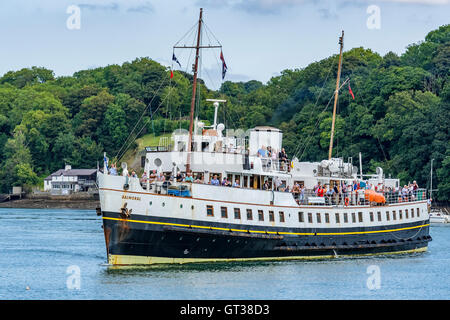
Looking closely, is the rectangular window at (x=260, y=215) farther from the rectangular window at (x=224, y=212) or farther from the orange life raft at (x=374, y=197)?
the orange life raft at (x=374, y=197)

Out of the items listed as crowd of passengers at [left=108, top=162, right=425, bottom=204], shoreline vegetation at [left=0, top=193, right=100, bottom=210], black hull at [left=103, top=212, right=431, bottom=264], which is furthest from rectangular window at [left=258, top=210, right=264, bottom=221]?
shoreline vegetation at [left=0, top=193, right=100, bottom=210]

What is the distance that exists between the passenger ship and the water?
98cm

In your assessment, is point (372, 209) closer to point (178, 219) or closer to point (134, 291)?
point (178, 219)

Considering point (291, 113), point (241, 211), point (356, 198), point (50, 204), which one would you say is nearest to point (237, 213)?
point (241, 211)

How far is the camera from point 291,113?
12000 centimetres

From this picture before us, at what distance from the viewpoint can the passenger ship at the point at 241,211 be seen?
44.2 metres

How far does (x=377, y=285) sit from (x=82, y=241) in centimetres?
2887

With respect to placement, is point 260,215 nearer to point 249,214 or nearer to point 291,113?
point 249,214

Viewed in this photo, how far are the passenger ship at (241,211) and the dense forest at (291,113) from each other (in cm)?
2176

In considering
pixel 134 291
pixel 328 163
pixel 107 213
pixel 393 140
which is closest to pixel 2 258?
pixel 107 213

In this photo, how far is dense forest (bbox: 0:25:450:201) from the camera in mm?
107875

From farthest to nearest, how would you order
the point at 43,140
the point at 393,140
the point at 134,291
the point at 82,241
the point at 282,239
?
the point at 43,140, the point at 393,140, the point at 82,241, the point at 282,239, the point at 134,291

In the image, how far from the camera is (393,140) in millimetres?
113750

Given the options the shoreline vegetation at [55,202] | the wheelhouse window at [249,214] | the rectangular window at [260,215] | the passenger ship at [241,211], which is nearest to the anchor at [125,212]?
the passenger ship at [241,211]
